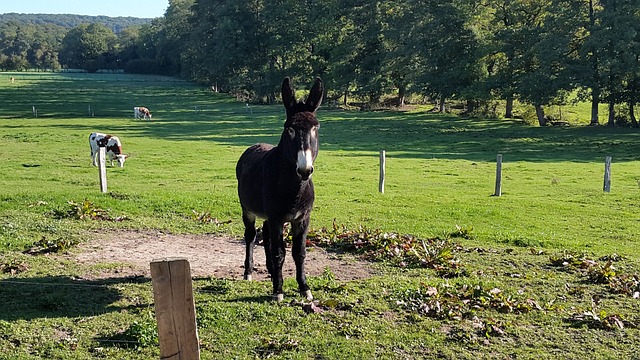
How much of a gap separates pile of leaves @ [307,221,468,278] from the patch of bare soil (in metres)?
0.40

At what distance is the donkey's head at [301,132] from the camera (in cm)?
741

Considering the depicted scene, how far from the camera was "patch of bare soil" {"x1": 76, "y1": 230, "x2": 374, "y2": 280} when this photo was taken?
1020 cm

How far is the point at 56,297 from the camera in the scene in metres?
8.35

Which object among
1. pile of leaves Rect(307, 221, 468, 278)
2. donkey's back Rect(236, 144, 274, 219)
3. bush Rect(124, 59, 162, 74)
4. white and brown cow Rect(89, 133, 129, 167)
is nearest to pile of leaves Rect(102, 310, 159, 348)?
donkey's back Rect(236, 144, 274, 219)

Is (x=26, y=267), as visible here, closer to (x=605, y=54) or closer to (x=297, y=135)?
(x=297, y=135)

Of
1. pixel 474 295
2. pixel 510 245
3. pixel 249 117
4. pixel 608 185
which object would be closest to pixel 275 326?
pixel 474 295

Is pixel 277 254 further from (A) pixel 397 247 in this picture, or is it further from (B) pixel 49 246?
(B) pixel 49 246

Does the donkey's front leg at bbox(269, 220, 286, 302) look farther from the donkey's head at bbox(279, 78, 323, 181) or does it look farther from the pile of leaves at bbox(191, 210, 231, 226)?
the pile of leaves at bbox(191, 210, 231, 226)

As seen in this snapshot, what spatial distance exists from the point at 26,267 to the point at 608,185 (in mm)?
18770

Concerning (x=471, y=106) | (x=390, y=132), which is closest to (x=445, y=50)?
(x=471, y=106)

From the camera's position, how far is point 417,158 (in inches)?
1294

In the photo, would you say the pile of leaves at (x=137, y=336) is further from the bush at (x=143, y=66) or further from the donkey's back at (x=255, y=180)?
the bush at (x=143, y=66)

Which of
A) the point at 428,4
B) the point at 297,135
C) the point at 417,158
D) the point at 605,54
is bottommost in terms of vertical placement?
the point at 417,158

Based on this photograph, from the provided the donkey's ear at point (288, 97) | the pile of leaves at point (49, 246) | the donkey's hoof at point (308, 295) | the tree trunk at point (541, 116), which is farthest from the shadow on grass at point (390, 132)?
the donkey's ear at point (288, 97)
